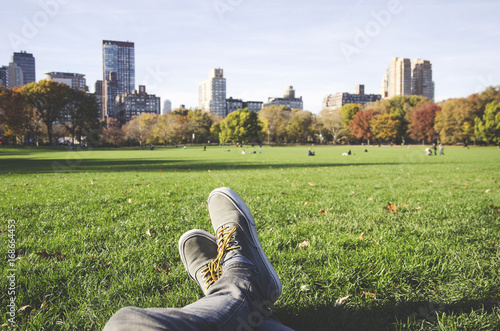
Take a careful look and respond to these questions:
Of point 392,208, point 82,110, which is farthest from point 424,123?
point 82,110

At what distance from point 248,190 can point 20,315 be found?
17.7 feet

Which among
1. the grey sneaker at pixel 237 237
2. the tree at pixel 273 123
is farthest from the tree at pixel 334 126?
the grey sneaker at pixel 237 237

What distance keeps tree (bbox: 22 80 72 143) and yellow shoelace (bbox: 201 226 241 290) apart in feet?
219

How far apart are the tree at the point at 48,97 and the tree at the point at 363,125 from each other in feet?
250

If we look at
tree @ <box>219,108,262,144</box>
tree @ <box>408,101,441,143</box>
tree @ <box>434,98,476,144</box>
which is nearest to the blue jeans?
tree @ <box>219,108,262,144</box>

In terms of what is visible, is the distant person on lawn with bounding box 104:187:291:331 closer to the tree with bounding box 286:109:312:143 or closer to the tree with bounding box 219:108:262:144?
the tree with bounding box 219:108:262:144

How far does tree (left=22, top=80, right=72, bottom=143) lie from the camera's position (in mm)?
53656

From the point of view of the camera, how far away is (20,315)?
6.09 ft

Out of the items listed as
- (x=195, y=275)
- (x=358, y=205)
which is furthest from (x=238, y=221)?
(x=358, y=205)

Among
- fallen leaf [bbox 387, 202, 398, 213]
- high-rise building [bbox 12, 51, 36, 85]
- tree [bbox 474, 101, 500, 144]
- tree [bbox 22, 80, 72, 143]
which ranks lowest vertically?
fallen leaf [bbox 387, 202, 398, 213]

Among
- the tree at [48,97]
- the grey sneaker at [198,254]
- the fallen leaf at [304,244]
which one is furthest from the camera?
the tree at [48,97]

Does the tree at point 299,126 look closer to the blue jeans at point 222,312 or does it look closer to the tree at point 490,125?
the tree at point 490,125

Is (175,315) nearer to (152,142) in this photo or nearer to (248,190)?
(248,190)

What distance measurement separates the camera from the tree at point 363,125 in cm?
8512
